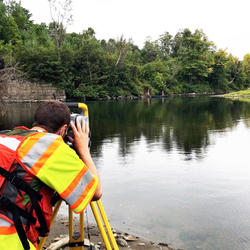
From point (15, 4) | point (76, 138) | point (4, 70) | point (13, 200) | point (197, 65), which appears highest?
point (15, 4)

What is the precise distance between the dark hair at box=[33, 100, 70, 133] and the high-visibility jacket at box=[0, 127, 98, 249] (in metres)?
0.18

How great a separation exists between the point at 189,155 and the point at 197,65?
5550 centimetres

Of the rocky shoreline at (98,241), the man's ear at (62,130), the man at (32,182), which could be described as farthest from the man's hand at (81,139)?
the rocky shoreline at (98,241)

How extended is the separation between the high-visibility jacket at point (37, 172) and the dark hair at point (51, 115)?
18 centimetres

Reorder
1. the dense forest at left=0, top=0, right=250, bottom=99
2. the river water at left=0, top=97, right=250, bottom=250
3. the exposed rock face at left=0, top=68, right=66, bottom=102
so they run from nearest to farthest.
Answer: the river water at left=0, top=97, right=250, bottom=250 → the exposed rock face at left=0, top=68, right=66, bottom=102 → the dense forest at left=0, top=0, right=250, bottom=99

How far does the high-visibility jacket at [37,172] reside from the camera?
1355mm

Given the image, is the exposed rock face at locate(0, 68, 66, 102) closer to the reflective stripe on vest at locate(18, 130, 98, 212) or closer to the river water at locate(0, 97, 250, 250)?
the river water at locate(0, 97, 250, 250)

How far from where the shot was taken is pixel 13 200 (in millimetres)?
1356

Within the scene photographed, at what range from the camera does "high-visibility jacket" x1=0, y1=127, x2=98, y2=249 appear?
1.36 meters

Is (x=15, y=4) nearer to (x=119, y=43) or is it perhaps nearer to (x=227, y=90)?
(x=119, y=43)

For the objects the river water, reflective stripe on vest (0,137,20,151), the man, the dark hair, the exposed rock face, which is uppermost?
the exposed rock face

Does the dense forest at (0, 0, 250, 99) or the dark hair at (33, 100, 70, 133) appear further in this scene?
the dense forest at (0, 0, 250, 99)

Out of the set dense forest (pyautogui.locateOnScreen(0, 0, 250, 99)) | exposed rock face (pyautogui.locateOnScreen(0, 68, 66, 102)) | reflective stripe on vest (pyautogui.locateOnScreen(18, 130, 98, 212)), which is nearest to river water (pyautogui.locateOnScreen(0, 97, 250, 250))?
reflective stripe on vest (pyautogui.locateOnScreen(18, 130, 98, 212))

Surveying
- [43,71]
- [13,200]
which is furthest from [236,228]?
[43,71]
